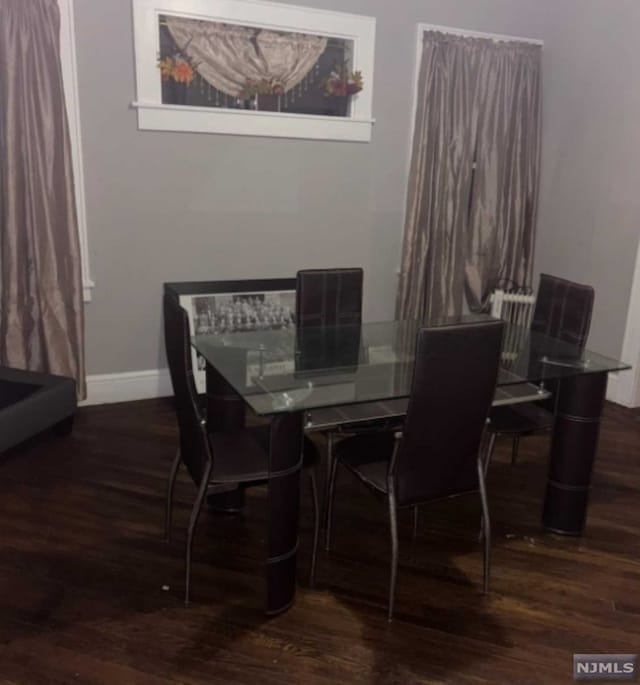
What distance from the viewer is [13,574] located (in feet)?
7.61

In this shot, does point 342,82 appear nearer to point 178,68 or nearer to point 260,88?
point 260,88

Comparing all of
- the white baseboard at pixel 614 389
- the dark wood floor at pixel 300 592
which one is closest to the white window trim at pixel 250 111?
the dark wood floor at pixel 300 592

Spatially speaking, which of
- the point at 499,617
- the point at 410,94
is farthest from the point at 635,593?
the point at 410,94

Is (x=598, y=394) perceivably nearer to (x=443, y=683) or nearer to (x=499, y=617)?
(x=499, y=617)

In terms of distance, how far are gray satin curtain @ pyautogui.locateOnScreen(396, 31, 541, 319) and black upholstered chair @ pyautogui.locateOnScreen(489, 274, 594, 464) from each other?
1287 mm

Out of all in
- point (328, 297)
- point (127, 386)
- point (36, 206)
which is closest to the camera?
point (328, 297)

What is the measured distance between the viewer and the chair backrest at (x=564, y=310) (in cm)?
290

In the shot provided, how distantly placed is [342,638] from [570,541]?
44.0 inches

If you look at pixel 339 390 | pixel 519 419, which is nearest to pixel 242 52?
pixel 339 390

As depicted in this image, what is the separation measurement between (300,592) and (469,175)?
3.10m

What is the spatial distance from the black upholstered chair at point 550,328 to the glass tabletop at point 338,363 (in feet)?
0.27

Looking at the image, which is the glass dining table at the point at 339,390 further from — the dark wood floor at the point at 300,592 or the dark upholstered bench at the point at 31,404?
the dark upholstered bench at the point at 31,404

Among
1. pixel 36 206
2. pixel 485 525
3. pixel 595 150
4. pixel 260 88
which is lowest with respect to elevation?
pixel 485 525

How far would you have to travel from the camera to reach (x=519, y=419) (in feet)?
9.23
